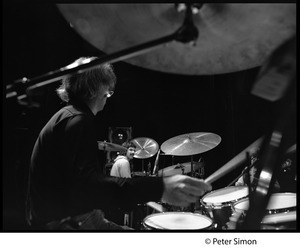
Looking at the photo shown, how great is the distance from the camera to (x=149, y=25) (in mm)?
937

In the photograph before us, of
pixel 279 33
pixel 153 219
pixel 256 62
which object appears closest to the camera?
pixel 279 33

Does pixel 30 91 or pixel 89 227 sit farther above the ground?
pixel 30 91

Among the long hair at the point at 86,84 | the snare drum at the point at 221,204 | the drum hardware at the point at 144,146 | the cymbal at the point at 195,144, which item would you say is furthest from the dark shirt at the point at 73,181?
the drum hardware at the point at 144,146

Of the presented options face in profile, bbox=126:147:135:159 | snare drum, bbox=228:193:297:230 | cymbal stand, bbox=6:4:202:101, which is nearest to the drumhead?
snare drum, bbox=228:193:297:230

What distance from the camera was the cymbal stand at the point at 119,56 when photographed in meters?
0.82

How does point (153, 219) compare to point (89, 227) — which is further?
point (153, 219)

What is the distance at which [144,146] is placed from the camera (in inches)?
205

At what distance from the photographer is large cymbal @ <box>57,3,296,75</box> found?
2.92ft

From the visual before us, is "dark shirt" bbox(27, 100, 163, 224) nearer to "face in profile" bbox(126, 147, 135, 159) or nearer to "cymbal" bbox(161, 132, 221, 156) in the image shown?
"cymbal" bbox(161, 132, 221, 156)

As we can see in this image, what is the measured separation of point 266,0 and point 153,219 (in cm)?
123

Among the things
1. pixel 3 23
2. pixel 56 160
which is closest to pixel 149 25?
pixel 56 160

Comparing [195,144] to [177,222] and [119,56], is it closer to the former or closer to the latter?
[177,222]
